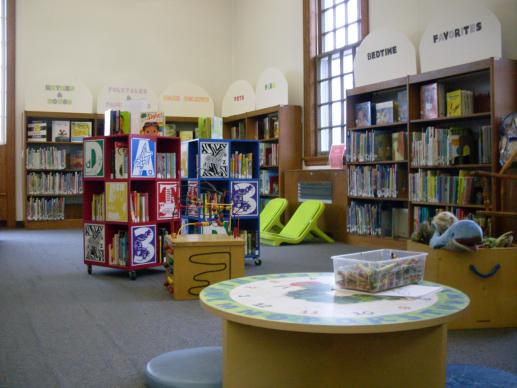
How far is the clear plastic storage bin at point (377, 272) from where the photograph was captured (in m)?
1.86

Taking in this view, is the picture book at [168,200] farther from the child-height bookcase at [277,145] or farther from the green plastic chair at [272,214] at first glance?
the child-height bookcase at [277,145]

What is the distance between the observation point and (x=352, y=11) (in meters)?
7.54

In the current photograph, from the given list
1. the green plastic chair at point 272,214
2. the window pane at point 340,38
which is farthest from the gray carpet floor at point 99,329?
the window pane at point 340,38

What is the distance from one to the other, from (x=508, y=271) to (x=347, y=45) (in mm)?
5117

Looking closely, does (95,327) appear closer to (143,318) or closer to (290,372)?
(143,318)

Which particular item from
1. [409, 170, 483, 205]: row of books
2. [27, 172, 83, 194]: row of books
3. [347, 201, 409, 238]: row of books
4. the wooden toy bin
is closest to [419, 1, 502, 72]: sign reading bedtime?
[409, 170, 483, 205]: row of books

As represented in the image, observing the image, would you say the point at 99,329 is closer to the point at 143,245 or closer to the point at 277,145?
the point at 143,245

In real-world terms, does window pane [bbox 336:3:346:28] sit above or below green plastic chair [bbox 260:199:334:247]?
above

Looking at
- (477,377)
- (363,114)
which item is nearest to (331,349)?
(477,377)

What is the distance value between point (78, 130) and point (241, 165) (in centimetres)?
478

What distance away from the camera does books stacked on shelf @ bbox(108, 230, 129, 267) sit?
15.0 feet

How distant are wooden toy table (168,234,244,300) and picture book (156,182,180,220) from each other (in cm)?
74

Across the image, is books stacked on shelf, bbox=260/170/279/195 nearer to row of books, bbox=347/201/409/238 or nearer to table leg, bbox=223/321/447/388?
row of books, bbox=347/201/409/238

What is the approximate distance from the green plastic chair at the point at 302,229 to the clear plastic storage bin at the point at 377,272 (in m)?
4.80
